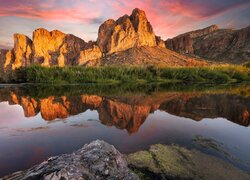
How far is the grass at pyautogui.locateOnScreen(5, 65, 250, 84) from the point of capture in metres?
24.7

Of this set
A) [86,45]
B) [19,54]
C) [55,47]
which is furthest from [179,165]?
[55,47]

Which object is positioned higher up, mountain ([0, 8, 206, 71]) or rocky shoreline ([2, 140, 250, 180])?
mountain ([0, 8, 206, 71])

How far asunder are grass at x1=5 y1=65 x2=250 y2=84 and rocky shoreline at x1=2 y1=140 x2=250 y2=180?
21585 millimetres

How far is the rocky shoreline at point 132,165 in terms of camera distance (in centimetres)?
227

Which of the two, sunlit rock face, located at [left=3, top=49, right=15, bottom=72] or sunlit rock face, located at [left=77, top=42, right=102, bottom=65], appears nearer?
sunlit rock face, located at [left=77, top=42, right=102, bottom=65]

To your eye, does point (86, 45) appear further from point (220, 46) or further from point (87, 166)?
point (87, 166)

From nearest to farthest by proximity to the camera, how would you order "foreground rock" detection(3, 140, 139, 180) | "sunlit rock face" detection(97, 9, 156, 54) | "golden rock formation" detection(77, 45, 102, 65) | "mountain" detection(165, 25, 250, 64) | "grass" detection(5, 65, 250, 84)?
"foreground rock" detection(3, 140, 139, 180) → "grass" detection(5, 65, 250, 84) → "sunlit rock face" detection(97, 9, 156, 54) → "golden rock formation" detection(77, 45, 102, 65) → "mountain" detection(165, 25, 250, 64)

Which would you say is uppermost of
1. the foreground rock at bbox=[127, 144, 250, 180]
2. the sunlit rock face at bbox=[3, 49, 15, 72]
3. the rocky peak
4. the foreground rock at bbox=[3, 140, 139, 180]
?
the rocky peak

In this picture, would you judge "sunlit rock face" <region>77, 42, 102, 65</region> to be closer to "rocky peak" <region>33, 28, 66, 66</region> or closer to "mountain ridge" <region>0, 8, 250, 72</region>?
"mountain ridge" <region>0, 8, 250, 72</region>

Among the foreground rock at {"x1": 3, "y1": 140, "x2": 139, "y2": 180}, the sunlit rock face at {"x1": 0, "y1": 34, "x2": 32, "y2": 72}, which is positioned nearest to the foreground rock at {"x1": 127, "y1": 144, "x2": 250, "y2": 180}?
the foreground rock at {"x1": 3, "y1": 140, "x2": 139, "y2": 180}

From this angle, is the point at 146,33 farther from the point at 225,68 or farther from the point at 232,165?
the point at 232,165

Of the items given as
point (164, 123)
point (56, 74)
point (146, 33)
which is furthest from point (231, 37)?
point (164, 123)

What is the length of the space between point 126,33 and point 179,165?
5917 inches

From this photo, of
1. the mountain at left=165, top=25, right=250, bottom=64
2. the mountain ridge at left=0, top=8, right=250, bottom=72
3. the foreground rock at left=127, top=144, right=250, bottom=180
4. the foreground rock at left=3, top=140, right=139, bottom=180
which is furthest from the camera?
the mountain at left=165, top=25, right=250, bottom=64
